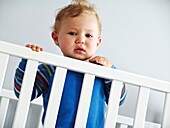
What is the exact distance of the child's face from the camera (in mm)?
954

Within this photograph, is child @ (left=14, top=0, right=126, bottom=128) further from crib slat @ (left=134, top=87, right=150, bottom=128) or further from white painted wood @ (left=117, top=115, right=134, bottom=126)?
white painted wood @ (left=117, top=115, right=134, bottom=126)

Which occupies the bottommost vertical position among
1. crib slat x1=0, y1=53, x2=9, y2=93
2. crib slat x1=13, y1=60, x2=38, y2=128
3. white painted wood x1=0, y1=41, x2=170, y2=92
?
crib slat x1=13, y1=60, x2=38, y2=128

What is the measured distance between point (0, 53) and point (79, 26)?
33 centimetres

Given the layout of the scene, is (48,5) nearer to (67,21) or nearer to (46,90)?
(67,21)

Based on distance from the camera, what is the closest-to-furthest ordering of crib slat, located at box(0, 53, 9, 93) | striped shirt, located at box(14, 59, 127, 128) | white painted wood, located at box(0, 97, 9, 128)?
crib slat, located at box(0, 53, 9, 93), striped shirt, located at box(14, 59, 127, 128), white painted wood, located at box(0, 97, 9, 128)

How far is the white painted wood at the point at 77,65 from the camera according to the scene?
0.71 meters

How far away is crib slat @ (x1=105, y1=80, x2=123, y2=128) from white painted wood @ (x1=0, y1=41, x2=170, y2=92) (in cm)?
2

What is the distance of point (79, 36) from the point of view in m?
0.96

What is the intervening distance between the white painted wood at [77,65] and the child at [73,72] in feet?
0.41

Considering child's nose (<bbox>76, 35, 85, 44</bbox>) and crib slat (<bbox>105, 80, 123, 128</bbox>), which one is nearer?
crib slat (<bbox>105, 80, 123, 128</bbox>)

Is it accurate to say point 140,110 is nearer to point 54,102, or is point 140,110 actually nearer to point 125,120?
point 54,102

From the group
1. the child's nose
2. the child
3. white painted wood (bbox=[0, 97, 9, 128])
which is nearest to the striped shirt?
the child

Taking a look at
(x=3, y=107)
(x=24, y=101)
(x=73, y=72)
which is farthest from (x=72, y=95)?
(x=3, y=107)

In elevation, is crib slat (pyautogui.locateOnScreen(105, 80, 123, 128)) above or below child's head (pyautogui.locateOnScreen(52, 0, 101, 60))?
below
